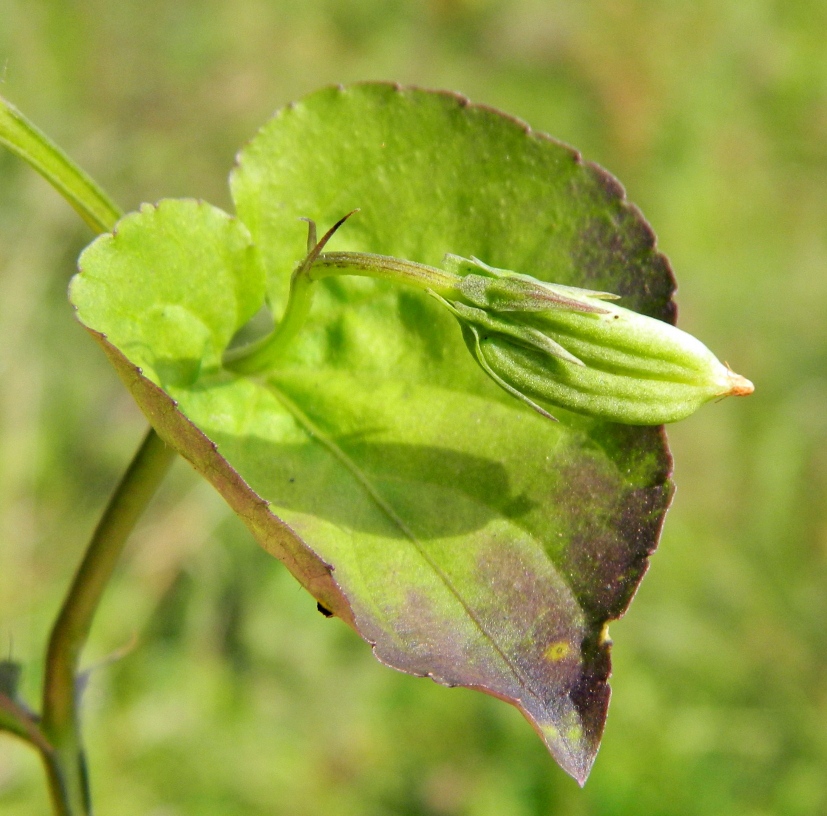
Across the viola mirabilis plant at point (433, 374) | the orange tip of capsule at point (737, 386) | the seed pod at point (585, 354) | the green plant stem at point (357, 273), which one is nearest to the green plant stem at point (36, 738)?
the viola mirabilis plant at point (433, 374)

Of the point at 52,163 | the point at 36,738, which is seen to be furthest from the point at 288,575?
the point at 52,163

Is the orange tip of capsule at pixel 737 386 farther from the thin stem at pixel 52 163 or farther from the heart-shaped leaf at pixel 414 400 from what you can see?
the thin stem at pixel 52 163

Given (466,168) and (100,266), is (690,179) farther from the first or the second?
(100,266)

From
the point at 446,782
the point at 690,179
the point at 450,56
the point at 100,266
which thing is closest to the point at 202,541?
the point at 446,782

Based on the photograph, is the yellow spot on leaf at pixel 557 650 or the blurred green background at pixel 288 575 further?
the blurred green background at pixel 288 575

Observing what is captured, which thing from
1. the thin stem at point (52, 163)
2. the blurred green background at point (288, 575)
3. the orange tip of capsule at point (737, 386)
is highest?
the thin stem at point (52, 163)
